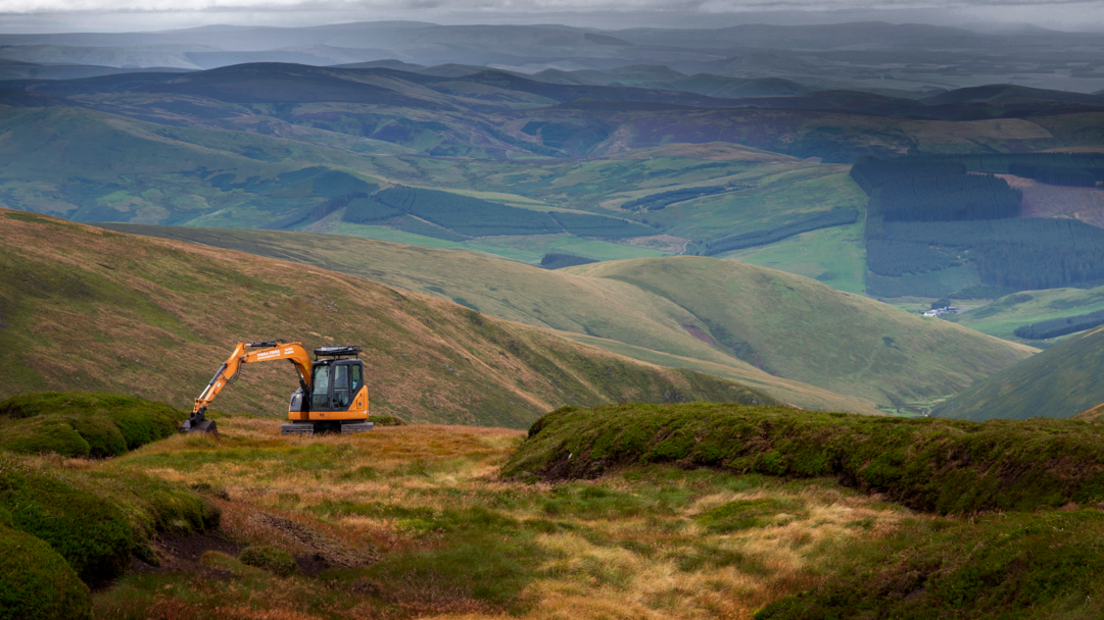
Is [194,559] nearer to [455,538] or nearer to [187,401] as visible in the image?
[455,538]

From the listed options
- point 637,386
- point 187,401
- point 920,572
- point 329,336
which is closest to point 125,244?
point 329,336

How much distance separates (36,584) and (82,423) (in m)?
30.4

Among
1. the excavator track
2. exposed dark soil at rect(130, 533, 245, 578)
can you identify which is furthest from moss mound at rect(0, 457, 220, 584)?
the excavator track

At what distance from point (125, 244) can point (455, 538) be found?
123942 mm

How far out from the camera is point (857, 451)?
28.8 metres

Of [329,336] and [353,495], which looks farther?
[329,336]

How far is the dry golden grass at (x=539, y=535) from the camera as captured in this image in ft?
59.2

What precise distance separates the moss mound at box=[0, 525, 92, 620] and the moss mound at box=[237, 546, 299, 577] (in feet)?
15.7

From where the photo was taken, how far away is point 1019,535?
49.4 ft

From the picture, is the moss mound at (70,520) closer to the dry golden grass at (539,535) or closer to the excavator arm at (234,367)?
the dry golden grass at (539,535)

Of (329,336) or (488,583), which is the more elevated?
(488,583)

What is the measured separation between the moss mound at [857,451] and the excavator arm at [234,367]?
16.8 meters

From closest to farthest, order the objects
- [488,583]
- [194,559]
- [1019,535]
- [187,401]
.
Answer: [1019,535], [194,559], [488,583], [187,401]

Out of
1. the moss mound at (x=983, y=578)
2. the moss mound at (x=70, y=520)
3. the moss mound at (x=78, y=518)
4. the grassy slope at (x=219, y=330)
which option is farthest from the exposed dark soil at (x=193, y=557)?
the grassy slope at (x=219, y=330)
